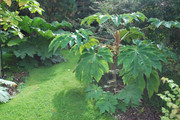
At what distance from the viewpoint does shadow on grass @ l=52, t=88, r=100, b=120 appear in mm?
2463

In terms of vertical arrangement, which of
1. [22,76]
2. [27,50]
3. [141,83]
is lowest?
[22,76]

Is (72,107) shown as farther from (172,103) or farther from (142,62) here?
(172,103)

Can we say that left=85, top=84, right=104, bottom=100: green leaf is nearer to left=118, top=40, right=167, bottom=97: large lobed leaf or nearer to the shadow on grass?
Result: the shadow on grass

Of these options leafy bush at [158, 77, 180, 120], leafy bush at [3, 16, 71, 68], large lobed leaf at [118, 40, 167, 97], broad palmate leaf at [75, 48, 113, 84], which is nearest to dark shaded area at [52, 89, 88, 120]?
broad palmate leaf at [75, 48, 113, 84]

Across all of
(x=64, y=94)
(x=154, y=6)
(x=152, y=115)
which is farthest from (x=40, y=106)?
(x=154, y=6)

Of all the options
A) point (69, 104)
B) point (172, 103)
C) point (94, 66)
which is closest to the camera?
point (172, 103)

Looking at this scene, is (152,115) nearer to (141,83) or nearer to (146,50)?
(141,83)

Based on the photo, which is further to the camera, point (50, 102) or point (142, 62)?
point (50, 102)

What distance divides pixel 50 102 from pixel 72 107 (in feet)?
1.43

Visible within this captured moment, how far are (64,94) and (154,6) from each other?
2635 millimetres

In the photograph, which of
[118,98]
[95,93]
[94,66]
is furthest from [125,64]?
[95,93]

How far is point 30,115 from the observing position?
8.30 ft

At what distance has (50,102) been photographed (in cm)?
286

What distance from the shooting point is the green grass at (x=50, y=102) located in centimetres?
249
